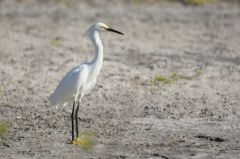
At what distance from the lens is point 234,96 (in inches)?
550

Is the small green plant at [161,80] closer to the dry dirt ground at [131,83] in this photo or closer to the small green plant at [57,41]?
the dry dirt ground at [131,83]

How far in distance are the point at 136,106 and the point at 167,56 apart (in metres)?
4.98

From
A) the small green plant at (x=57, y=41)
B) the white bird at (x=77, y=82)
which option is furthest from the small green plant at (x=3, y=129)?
the small green plant at (x=57, y=41)

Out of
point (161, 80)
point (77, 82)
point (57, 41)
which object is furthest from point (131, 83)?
point (57, 41)

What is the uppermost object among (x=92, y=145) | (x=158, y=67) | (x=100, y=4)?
(x=100, y=4)

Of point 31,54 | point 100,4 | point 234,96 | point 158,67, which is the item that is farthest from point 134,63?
point 100,4

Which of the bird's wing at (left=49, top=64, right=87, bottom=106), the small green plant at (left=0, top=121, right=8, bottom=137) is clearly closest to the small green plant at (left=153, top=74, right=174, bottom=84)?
the bird's wing at (left=49, top=64, right=87, bottom=106)

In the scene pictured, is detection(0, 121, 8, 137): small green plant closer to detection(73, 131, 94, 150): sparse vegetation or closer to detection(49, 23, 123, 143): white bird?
detection(49, 23, 123, 143): white bird

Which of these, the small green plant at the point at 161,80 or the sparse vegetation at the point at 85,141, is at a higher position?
the small green plant at the point at 161,80

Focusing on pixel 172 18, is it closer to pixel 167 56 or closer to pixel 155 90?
pixel 167 56

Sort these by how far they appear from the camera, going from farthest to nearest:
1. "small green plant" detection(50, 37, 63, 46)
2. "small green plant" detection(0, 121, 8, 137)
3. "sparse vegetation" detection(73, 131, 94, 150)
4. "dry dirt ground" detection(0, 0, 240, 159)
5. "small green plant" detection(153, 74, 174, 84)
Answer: "small green plant" detection(50, 37, 63, 46)
"small green plant" detection(153, 74, 174, 84)
"small green plant" detection(0, 121, 8, 137)
"dry dirt ground" detection(0, 0, 240, 159)
"sparse vegetation" detection(73, 131, 94, 150)

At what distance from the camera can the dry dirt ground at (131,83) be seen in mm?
11062

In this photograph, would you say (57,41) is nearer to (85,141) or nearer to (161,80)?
(161,80)

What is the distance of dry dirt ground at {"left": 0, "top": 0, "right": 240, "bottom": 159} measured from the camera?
11.1 metres
